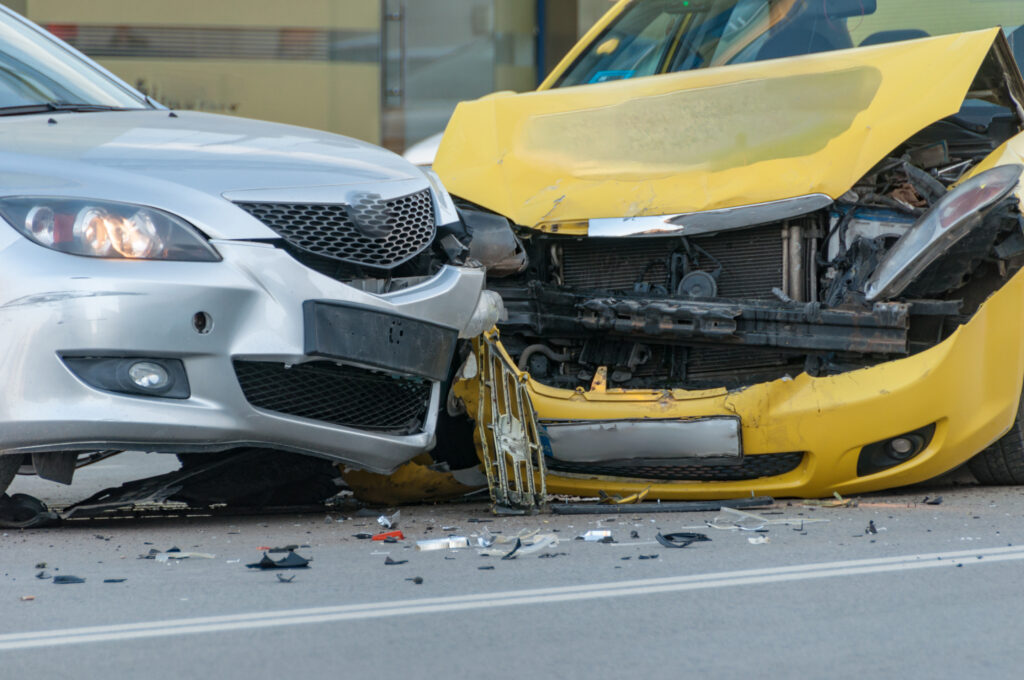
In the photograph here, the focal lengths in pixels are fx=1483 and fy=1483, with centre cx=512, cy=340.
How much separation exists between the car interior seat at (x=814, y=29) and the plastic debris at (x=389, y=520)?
264 cm

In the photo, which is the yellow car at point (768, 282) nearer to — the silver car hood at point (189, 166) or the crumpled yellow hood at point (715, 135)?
the crumpled yellow hood at point (715, 135)

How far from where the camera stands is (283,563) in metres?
4.43

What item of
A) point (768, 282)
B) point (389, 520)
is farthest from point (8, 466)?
point (768, 282)

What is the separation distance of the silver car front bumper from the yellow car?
1.02 m

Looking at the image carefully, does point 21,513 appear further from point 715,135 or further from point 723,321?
point 715,135

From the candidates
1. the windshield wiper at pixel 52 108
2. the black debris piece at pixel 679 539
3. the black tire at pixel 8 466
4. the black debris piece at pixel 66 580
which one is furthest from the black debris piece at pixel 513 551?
the windshield wiper at pixel 52 108

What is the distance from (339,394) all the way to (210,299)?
24.0 inches

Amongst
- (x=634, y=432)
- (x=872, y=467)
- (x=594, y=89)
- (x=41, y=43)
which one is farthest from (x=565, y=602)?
(x=41, y=43)

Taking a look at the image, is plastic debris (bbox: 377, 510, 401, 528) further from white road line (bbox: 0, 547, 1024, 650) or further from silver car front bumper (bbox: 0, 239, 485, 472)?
white road line (bbox: 0, 547, 1024, 650)

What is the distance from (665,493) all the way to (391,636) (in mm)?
2139

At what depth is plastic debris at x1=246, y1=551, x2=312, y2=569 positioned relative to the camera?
14.4 feet

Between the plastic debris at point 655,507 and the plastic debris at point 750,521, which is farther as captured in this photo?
the plastic debris at point 655,507

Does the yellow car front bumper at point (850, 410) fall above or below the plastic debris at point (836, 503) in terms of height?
above

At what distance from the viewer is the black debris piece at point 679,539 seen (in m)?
4.67
